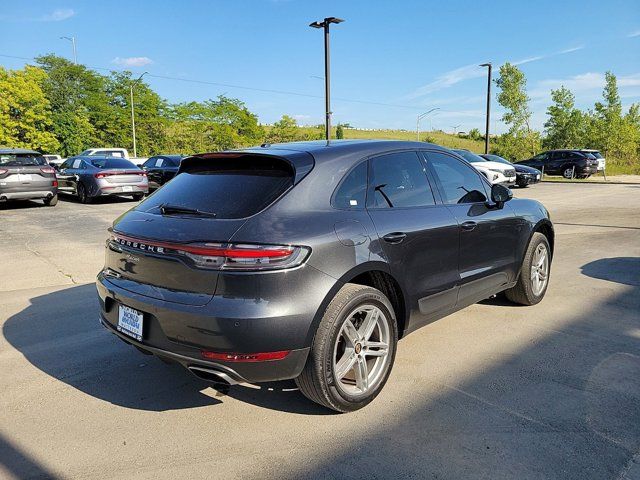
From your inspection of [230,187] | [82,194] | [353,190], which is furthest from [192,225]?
[82,194]

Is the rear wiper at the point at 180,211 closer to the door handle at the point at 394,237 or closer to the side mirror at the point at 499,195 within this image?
the door handle at the point at 394,237

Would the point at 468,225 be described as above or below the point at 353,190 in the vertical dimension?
below

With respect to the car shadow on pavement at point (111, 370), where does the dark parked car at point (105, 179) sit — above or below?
above

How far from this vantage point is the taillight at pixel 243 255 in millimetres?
2535

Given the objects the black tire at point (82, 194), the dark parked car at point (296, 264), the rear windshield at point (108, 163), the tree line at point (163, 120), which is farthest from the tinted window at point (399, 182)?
the tree line at point (163, 120)

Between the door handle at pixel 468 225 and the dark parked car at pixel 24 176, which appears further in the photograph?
the dark parked car at pixel 24 176

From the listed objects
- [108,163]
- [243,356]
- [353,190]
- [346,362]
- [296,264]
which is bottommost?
[346,362]

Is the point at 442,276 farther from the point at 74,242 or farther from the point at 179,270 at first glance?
the point at 74,242

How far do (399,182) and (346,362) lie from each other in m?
1.34

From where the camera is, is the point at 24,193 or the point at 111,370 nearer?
the point at 111,370

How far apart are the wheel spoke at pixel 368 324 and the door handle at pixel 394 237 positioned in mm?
454

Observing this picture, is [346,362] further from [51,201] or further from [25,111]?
[25,111]

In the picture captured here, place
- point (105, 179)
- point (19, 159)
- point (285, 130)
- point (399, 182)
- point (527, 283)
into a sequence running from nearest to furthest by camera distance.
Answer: point (399, 182), point (527, 283), point (19, 159), point (105, 179), point (285, 130)

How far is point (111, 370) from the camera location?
3.61 metres
